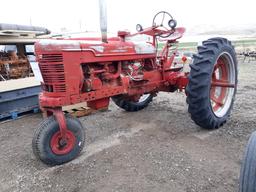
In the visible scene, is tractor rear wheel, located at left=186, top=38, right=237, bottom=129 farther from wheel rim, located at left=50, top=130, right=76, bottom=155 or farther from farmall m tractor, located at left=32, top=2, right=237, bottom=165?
wheel rim, located at left=50, top=130, right=76, bottom=155

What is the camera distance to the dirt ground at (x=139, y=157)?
2938mm

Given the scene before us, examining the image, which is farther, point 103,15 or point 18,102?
point 18,102

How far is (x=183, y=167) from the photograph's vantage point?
126 inches

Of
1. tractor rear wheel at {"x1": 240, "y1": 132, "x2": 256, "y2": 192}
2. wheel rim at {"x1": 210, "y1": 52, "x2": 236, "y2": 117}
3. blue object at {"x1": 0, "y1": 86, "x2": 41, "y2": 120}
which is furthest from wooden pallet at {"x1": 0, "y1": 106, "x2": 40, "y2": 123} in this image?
tractor rear wheel at {"x1": 240, "y1": 132, "x2": 256, "y2": 192}

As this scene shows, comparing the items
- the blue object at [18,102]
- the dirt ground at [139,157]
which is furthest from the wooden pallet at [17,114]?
the dirt ground at [139,157]

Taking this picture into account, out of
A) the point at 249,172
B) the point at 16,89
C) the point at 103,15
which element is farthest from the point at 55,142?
the point at 16,89

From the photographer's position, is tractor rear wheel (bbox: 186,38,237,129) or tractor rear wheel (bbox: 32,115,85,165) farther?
tractor rear wheel (bbox: 186,38,237,129)

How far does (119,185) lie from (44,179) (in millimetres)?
860

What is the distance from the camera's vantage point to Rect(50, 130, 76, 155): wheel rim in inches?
132

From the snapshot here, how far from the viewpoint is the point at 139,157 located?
3.52 metres

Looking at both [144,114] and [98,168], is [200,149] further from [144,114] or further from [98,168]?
[144,114]

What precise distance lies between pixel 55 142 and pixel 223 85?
277 centimetres

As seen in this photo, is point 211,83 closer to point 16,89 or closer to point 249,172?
point 249,172

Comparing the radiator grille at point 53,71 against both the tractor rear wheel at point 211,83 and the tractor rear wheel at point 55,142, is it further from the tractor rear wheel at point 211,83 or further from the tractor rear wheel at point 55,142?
the tractor rear wheel at point 211,83
